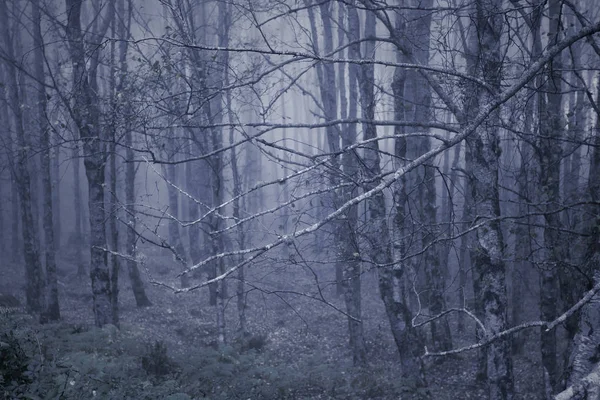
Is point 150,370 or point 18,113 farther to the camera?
point 18,113

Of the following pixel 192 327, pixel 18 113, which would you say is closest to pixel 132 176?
pixel 18 113

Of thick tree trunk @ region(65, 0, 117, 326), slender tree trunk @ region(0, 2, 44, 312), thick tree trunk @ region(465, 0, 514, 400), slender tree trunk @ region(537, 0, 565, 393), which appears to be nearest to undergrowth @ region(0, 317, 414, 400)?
thick tree trunk @ region(65, 0, 117, 326)

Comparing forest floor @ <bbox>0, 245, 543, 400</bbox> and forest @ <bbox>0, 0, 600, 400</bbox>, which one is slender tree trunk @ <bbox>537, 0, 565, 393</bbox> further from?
forest floor @ <bbox>0, 245, 543, 400</bbox>

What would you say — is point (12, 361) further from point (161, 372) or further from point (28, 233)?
point (28, 233)

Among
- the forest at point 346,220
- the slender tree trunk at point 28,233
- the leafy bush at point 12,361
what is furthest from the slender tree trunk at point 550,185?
the slender tree trunk at point 28,233

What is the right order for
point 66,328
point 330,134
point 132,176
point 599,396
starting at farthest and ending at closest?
point 132,176 < point 330,134 < point 66,328 < point 599,396

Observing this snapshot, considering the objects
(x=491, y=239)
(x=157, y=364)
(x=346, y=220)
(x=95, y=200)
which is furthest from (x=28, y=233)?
(x=491, y=239)

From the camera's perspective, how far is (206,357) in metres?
9.18

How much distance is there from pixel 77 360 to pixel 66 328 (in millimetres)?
3633

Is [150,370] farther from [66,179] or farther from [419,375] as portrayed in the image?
[66,179]

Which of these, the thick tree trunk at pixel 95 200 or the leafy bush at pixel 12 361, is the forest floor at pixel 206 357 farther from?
the thick tree trunk at pixel 95 200

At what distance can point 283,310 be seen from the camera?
17438 mm

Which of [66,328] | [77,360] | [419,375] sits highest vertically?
[77,360]

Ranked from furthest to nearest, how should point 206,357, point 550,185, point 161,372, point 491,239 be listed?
point 206,357
point 161,372
point 550,185
point 491,239
